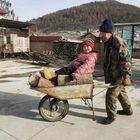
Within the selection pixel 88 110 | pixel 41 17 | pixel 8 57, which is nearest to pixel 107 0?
pixel 41 17

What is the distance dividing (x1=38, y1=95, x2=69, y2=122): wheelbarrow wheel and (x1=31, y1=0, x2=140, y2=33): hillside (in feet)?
126

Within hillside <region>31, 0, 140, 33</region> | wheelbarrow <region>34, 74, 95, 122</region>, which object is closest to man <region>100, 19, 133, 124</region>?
wheelbarrow <region>34, 74, 95, 122</region>

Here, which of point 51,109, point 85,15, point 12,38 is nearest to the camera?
point 51,109

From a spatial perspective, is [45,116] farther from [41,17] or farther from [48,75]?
[41,17]

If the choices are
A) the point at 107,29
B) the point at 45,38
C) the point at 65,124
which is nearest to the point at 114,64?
the point at 107,29

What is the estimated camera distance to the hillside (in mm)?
44278

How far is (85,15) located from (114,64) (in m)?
47.1

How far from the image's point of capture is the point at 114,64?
4547mm

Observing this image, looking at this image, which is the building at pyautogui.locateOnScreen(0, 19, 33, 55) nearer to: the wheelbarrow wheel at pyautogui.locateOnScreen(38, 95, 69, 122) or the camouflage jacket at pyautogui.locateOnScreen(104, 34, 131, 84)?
the wheelbarrow wheel at pyautogui.locateOnScreen(38, 95, 69, 122)

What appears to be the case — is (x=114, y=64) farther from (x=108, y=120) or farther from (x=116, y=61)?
(x=108, y=120)

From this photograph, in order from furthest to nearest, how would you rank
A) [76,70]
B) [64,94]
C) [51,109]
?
1. [51,109]
2. [76,70]
3. [64,94]

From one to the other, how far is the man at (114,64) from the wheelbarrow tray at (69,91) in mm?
411

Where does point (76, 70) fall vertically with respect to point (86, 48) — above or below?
below

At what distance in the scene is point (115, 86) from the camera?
14.8 feet
